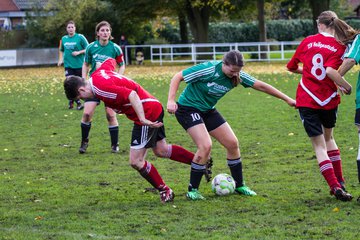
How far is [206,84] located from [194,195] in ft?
3.94

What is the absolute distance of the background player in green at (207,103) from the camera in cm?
812

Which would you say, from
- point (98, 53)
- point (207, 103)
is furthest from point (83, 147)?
point (207, 103)

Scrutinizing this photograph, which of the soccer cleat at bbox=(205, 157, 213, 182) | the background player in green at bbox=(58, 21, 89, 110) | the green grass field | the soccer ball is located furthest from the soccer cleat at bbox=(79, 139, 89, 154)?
the background player in green at bbox=(58, 21, 89, 110)

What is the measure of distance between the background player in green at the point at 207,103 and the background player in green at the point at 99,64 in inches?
157

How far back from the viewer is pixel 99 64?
12.9m

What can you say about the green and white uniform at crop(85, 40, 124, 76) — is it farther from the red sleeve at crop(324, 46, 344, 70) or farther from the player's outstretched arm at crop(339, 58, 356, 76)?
the player's outstretched arm at crop(339, 58, 356, 76)

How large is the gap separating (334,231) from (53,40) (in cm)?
4263

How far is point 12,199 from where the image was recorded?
8672 mm

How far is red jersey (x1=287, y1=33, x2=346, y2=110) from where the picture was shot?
8.03 metres

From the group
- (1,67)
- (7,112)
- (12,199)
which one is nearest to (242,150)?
(12,199)

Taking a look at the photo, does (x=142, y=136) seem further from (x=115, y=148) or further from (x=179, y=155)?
(x=115, y=148)

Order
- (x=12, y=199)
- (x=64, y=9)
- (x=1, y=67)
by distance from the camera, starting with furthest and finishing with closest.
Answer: (x=64, y=9) → (x=1, y=67) → (x=12, y=199)

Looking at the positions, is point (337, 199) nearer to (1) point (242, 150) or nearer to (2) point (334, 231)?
(2) point (334, 231)

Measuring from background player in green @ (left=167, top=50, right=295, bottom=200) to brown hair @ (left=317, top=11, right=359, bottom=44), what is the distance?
2.78 ft
